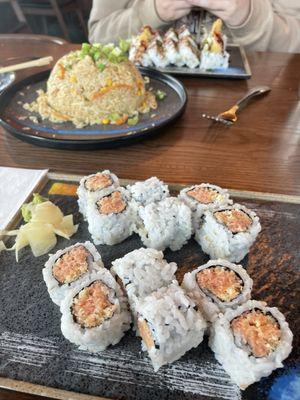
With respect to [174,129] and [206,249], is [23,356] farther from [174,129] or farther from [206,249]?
[174,129]

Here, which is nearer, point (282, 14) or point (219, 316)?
point (219, 316)

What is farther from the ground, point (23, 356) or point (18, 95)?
point (18, 95)

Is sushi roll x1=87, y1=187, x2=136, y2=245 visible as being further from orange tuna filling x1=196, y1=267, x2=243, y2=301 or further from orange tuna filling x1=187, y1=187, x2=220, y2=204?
orange tuna filling x1=196, y1=267, x2=243, y2=301

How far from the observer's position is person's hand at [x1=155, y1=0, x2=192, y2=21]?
2.74 m

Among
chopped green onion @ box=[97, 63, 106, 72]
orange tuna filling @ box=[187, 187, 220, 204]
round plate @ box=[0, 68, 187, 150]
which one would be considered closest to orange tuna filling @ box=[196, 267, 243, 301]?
orange tuna filling @ box=[187, 187, 220, 204]

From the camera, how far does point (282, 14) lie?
2.93 m

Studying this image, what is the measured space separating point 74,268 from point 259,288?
25.9 inches

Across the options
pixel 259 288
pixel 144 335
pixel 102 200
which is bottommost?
pixel 259 288

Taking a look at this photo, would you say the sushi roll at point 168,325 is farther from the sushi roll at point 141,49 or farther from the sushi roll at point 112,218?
the sushi roll at point 141,49

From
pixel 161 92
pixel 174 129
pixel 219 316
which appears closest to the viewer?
pixel 219 316

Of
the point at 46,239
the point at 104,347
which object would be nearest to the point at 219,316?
the point at 104,347

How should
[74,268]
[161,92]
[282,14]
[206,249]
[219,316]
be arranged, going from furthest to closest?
[282,14], [161,92], [206,249], [74,268], [219,316]

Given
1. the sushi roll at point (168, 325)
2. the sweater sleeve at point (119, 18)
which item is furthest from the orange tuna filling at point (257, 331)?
the sweater sleeve at point (119, 18)

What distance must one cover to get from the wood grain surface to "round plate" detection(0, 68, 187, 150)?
0.08m
